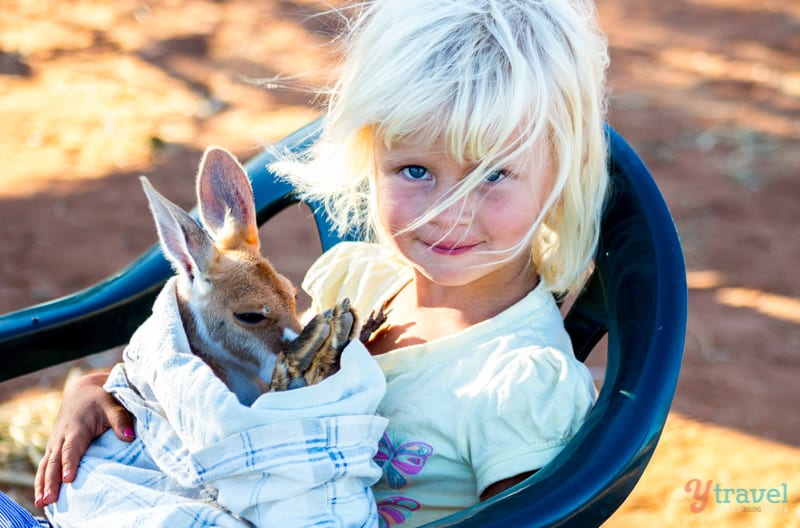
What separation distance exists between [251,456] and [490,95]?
66cm

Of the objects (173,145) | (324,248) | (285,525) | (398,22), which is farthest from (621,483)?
(173,145)

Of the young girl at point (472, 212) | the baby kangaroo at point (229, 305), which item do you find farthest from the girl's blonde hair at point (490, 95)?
the baby kangaroo at point (229, 305)

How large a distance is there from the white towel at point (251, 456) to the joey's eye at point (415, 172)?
1.07 ft

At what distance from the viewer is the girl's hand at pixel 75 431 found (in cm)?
162

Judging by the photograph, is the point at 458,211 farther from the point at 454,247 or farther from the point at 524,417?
the point at 524,417

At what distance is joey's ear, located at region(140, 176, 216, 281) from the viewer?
1.55 metres

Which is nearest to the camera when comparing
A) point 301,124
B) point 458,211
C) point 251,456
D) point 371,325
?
point 251,456

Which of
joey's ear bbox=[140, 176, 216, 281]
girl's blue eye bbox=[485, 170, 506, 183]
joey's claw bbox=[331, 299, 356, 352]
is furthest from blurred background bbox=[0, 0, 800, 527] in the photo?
joey's claw bbox=[331, 299, 356, 352]

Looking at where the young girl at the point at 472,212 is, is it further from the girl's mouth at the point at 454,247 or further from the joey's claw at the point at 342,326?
the joey's claw at the point at 342,326

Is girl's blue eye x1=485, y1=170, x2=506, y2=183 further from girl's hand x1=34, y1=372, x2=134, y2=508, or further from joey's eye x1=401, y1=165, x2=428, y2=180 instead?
girl's hand x1=34, y1=372, x2=134, y2=508

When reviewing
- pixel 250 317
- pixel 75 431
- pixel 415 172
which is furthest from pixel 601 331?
pixel 75 431

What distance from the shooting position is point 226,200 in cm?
180

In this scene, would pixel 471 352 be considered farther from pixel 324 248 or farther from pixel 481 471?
pixel 324 248

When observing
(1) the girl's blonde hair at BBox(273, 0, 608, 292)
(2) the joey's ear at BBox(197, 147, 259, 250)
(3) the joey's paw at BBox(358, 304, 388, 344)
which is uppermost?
(1) the girl's blonde hair at BBox(273, 0, 608, 292)
